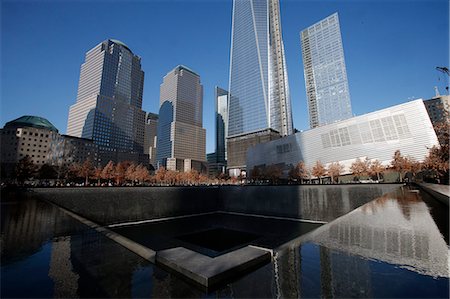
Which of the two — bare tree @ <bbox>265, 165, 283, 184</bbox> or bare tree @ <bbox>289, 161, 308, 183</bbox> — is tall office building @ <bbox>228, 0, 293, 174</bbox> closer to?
bare tree @ <bbox>265, 165, 283, 184</bbox>

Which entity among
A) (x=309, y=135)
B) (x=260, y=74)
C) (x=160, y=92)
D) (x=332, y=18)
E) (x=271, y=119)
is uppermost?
(x=332, y=18)

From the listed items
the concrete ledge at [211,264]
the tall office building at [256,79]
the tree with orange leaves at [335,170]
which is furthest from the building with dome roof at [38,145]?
the concrete ledge at [211,264]

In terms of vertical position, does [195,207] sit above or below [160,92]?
below

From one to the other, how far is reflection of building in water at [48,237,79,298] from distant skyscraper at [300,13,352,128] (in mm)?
133283

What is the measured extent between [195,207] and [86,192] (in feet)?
49.5

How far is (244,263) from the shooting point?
10.3 feet

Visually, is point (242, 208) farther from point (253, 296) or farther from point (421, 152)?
point (421, 152)

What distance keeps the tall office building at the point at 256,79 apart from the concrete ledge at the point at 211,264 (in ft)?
368

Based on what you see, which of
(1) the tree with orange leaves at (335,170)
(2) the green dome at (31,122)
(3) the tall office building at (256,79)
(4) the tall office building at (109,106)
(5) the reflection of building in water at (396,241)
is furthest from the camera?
(4) the tall office building at (109,106)

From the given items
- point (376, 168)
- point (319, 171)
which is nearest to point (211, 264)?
point (376, 168)

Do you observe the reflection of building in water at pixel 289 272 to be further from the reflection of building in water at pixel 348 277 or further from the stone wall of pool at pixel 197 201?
the stone wall of pool at pixel 197 201

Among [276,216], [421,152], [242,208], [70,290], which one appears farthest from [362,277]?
[421,152]

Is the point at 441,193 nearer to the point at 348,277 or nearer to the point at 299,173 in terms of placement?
the point at 348,277

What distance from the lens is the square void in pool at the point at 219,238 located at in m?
17.5
